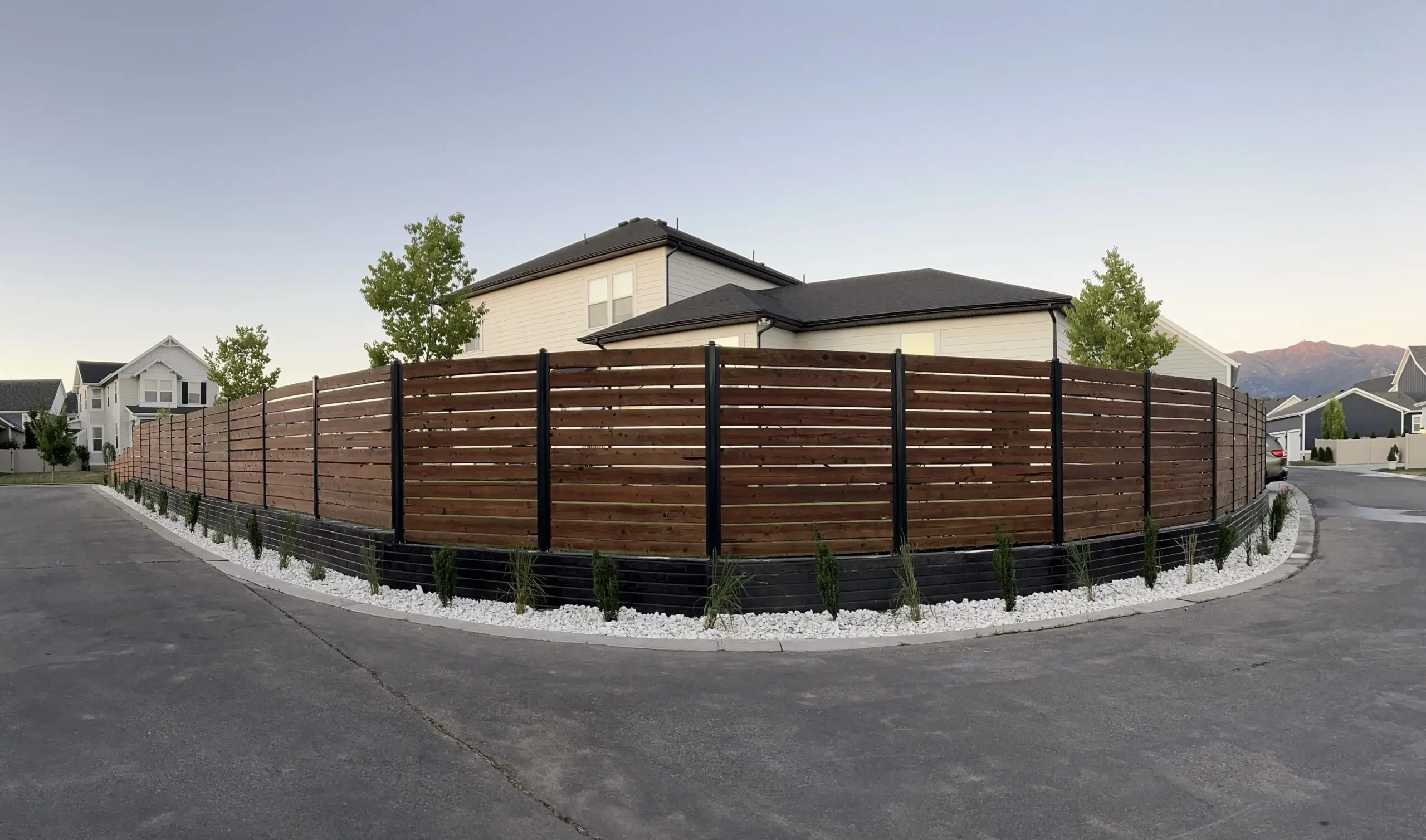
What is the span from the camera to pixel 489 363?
7.14m

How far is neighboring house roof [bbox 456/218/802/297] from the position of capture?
2133 centimetres

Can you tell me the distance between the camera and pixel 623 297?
22.0m

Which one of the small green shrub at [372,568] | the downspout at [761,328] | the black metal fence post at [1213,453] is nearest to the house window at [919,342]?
the downspout at [761,328]

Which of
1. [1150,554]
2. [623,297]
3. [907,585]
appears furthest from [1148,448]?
[623,297]

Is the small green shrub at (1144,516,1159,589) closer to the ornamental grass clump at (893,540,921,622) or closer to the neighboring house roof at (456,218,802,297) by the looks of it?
the ornamental grass clump at (893,540,921,622)

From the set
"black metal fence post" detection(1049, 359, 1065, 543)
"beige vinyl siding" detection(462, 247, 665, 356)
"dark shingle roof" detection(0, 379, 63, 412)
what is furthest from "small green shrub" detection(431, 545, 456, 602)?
"dark shingle roof" detection(0, 379, 63, 412)

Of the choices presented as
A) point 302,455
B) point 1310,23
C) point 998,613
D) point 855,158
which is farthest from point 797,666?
point 1310,23

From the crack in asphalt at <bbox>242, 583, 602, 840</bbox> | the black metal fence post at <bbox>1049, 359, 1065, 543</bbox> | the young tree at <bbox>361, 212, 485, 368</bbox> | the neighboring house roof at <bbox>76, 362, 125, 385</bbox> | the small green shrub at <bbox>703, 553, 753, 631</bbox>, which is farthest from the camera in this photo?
the neighboring house roof at <bbox>76, 362, 125, 385</bbox>

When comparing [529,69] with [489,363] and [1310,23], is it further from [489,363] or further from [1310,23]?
[1310,23]

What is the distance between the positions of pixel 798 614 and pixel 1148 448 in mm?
5174

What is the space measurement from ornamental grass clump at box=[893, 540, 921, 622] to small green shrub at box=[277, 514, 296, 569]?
8.12 m

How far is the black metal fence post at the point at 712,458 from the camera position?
6266 millimetres

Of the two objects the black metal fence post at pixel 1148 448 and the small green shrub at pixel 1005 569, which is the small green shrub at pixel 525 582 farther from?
the black metal fence post at pixel 1148 448

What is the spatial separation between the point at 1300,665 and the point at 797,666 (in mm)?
3677
